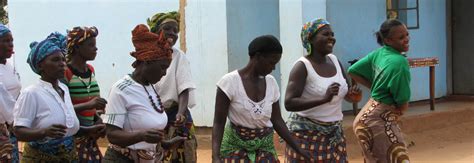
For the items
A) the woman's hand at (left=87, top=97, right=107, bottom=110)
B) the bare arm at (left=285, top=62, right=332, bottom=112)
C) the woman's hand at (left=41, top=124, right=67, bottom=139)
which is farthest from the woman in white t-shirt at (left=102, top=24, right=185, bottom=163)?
the bare arm at (left=285, top=62, right=332, bottom=112)

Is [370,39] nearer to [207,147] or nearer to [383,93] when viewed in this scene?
[207,147]

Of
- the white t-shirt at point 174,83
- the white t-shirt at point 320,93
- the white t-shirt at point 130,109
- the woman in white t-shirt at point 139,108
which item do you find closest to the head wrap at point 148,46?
the woman in white t-shirt at point 139,108

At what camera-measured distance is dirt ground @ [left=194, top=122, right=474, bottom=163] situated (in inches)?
337

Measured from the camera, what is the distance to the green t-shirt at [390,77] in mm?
5145

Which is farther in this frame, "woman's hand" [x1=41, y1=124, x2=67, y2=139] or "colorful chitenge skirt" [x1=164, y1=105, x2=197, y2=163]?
"colorful chitenge skirt" [x1=164, y1=105, x2=197, y2=163]

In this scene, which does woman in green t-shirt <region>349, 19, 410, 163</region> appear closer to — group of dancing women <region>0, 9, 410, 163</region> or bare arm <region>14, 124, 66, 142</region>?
group of dancing women <region>0, 9, 410, 163</region>

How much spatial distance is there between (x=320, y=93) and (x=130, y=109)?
1.55 m

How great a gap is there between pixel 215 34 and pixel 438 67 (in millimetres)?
4524

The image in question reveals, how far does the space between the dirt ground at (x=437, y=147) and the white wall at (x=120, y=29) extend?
74 centimetres

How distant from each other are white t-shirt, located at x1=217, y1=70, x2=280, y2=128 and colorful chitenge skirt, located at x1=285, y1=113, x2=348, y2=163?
497 mm

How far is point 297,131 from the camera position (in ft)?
16.8

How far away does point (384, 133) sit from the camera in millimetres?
5305

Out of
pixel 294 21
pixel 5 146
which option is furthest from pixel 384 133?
pixel 294 21

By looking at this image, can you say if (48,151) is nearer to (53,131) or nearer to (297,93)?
(53,131)
